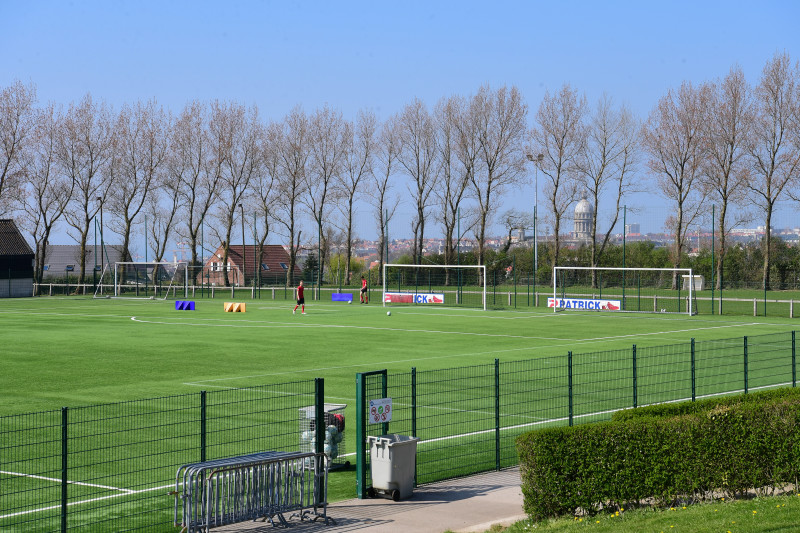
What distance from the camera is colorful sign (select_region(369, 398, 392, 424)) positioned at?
11672mm

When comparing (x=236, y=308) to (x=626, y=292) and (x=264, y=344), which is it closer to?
(x=264, y=344)

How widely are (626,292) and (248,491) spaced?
5604 centimetres

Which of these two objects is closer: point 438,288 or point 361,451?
point 361,451

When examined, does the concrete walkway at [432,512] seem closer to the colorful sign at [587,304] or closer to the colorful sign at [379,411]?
the colorful sign at [379,411]

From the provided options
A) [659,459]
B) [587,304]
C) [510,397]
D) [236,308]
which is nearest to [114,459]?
[659,459]

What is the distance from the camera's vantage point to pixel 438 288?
67.3 meters

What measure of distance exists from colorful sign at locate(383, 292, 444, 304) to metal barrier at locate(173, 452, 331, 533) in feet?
163

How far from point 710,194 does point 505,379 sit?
58.0 meters

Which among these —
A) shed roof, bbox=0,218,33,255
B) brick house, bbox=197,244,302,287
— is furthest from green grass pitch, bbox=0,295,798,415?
brick house, bbox=197,244,302,287

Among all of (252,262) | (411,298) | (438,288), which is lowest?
(411,298)

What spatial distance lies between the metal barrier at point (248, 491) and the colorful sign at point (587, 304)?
4394 cm

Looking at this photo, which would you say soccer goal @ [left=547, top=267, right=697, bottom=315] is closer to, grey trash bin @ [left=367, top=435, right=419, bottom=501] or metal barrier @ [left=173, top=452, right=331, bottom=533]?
grey trash bin @ [left=367, top=435, right=419, bottom=501]

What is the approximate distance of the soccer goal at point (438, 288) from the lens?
60.9 metres

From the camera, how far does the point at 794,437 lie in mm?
11125
